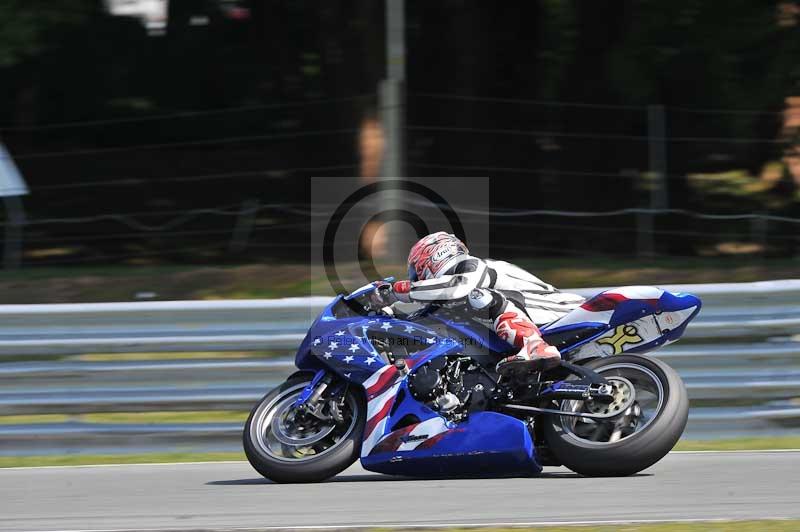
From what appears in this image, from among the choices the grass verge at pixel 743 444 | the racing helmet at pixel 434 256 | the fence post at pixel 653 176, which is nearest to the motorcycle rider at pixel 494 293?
the racing helmet at pixel 434 256

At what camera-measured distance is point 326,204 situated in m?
9.84

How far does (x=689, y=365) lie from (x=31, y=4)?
755cm

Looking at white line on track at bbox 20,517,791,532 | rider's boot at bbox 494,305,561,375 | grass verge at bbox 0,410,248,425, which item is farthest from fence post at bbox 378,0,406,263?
white line on track at bbox 20,517,791,532

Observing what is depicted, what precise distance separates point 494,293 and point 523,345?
→ 0.34m

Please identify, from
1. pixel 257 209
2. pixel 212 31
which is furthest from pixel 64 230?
pixel 212 31

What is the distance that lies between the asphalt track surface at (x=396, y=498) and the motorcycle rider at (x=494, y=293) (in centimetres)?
69

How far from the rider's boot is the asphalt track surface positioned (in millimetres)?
586

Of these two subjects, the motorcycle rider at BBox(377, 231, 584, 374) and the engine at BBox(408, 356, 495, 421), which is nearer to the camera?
the motorcycle rider at BBox(377, 231, 584, 374)

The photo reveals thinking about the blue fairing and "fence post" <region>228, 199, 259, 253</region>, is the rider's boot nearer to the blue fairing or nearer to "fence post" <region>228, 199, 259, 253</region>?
the blue fairing

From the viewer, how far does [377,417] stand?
6359 millimetres

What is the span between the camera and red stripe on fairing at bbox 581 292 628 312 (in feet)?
20.2

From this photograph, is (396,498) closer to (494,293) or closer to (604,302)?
(494,293)

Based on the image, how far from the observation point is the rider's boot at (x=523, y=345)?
6102 mm

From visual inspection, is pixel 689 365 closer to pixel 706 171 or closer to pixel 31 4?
pixel 706 171
